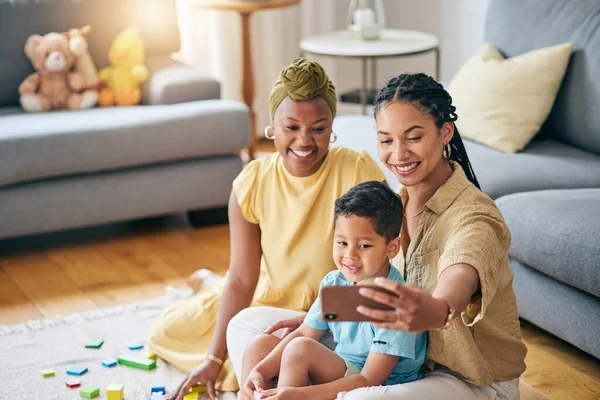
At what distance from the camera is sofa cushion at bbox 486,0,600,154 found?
283cm

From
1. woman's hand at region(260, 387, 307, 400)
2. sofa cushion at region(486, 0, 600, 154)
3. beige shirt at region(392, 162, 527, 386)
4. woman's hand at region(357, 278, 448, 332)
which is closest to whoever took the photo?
woman's hand at region(357, 278, 448, 332)

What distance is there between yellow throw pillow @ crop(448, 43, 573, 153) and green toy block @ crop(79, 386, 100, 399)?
1525 mm

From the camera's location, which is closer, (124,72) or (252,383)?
(252,383)

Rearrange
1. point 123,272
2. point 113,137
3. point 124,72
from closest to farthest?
point 123,272 → point 113,137 → point 124,72

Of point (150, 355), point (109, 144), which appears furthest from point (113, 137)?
point (150, 355)

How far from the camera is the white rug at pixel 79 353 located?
2.31 metres

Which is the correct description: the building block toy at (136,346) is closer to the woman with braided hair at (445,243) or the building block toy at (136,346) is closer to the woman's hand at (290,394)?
the woman's hand at (290,394)

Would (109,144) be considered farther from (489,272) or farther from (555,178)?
(489,272)

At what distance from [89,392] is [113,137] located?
1262 mm

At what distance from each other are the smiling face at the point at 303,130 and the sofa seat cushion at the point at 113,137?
4.44ft

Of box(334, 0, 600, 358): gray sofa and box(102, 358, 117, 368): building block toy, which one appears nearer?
box(334, 0, 600, 358): gray sofa

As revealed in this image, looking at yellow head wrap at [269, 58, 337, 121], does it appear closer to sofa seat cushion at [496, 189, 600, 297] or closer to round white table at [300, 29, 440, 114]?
sofa seat cushion at [496, 189, 600, 297]

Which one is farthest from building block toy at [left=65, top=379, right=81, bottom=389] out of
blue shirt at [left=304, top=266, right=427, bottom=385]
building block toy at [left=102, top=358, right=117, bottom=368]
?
blue shirt at [left=304, top=266, right=427, bottom=385]

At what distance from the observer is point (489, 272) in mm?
1523
